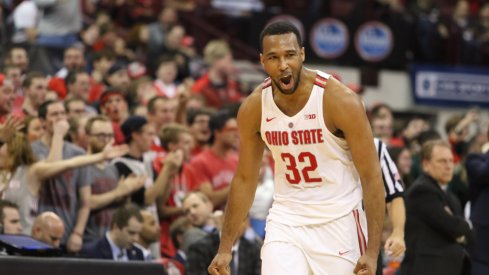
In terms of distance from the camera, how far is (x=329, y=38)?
20.3m

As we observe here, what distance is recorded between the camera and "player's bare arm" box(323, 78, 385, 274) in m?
6.70

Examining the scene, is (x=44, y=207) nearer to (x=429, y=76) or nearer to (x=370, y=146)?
(x=370, y=146)

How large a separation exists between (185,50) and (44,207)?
781 centimetres

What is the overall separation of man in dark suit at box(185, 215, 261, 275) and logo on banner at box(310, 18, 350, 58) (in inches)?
399

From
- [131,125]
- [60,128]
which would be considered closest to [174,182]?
[131,125]

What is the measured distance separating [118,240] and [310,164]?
11.0 feet

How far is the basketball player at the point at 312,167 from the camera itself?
6.73 m

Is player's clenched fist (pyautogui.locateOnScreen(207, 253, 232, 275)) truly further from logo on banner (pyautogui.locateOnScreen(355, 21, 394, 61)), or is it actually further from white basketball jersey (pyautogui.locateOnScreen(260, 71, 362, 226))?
logo on banner (pyautogui.locateOnScreen(355, 21, 394, 61))

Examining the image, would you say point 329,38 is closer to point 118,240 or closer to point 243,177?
point 118,240

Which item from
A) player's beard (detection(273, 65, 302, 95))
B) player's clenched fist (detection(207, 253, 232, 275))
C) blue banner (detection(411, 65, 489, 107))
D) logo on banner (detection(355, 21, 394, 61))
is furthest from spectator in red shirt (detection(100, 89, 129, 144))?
blue banner (detection(411, 65, 489, 107))

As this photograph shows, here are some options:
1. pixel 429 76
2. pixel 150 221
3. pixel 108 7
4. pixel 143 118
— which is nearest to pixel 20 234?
pixel 150 221

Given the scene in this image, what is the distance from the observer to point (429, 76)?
816 inches

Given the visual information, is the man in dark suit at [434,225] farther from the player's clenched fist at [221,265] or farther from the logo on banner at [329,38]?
the logo on banner at [329,38]

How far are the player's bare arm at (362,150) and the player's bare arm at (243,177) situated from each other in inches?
20.3
